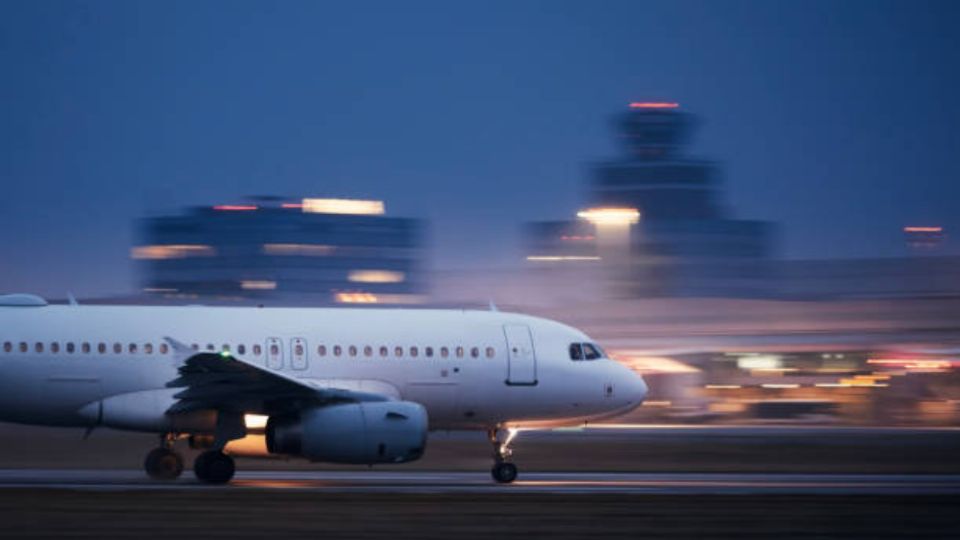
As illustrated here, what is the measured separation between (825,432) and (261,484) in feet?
78.6

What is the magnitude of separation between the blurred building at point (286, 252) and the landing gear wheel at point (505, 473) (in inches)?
6051

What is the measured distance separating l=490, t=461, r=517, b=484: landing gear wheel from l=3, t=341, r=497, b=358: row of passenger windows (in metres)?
2.31

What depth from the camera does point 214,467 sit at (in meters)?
23.3

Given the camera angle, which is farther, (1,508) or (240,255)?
(240,255)

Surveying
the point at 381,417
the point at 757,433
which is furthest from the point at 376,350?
the point at 757,433

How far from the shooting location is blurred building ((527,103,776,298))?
16312cm

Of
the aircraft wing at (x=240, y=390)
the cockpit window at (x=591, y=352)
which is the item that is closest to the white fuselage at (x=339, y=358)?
the cockpit window at (x=591, y=352)

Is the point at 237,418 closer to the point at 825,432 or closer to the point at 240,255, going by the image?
the point at 825,432

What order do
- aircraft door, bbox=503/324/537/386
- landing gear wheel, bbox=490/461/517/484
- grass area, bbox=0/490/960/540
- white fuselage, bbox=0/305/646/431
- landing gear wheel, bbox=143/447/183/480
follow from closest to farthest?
1. grass area, bbox=0/490/960/540
2. white fuselage, bbox=0/305/646/431
3. landing gear wheel, bbox=143/447/183/480
4. landing gear wheel, bbox=490/461/517/484
5. aircraft door, bbox=503/324/537/386

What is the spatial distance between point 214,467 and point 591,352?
7.56 metres

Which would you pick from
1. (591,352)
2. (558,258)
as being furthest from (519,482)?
(558,258)

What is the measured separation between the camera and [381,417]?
22.8 metres

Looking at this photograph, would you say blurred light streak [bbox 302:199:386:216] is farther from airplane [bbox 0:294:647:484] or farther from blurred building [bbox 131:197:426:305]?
airplane [bbox 0:294:647:484]

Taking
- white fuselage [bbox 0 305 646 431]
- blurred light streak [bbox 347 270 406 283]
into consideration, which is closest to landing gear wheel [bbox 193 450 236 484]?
A: white fuselage [bbox 0 305 646 431]
